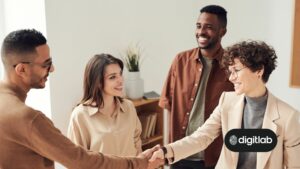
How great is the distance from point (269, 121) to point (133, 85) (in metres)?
1.87

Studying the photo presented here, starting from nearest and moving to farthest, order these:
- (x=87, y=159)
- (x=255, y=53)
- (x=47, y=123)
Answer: (x=47, y=123), (x=87, y=159), (x=255, y=53)

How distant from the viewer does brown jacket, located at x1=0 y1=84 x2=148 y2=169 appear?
1.43m

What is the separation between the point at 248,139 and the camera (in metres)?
1.37

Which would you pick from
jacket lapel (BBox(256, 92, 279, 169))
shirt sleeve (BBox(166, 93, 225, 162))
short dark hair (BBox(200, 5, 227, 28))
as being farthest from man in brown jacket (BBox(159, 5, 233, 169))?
jacket lapel (BBox(256, 92, 279, 169))

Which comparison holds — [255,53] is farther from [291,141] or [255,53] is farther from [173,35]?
[173,35]

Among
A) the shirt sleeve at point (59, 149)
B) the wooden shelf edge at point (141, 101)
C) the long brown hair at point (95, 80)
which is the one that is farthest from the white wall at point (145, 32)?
the shirt sleeve at point (59, 149)

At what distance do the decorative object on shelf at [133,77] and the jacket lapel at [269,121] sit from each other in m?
1.82

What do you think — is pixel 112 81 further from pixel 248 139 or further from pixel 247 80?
pixel 248 139

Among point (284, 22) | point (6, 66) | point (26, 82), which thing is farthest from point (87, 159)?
point (284, 22)

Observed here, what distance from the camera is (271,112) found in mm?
1741

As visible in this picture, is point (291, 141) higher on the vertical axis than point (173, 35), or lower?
lower

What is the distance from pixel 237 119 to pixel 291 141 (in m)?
0.28

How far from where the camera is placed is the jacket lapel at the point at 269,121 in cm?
169

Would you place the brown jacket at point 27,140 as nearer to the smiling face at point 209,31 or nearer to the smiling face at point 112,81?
the smiling face at point 112,81
